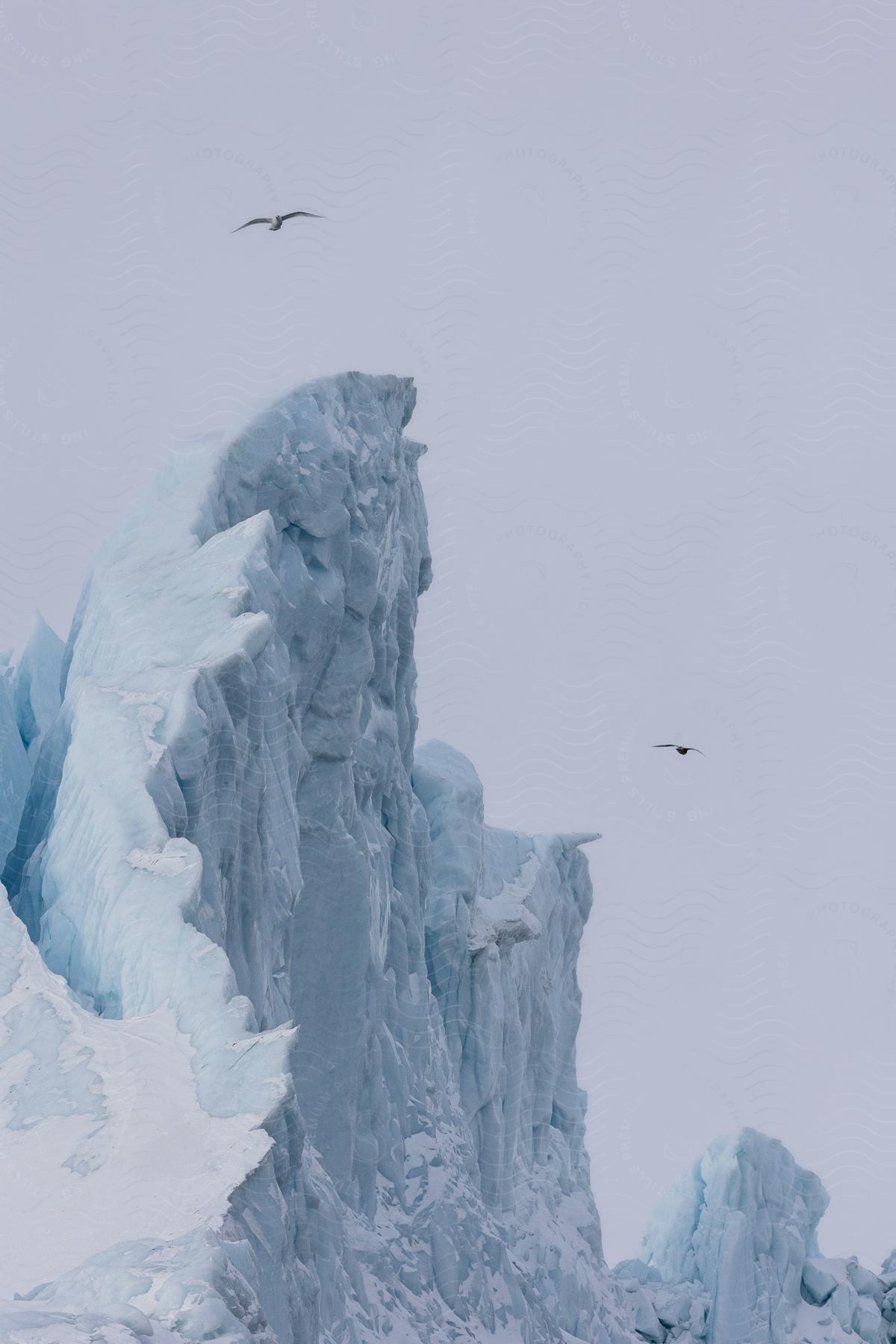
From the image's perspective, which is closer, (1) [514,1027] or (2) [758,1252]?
(1) [514,1027]

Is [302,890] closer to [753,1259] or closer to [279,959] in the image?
[279,959]

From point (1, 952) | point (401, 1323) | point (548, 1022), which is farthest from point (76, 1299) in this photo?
point (548, 1022)

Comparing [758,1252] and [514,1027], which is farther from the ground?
[514,1027]

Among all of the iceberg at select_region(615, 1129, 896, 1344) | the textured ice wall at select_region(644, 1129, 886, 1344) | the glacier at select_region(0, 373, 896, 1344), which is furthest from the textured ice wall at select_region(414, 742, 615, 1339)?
the textured ice wall at select_region(644, 1129, 886, 1344)

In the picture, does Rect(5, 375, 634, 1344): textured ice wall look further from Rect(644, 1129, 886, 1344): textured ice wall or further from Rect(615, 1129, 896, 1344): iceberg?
Rect(644, 1129, 886, 1344): textured ice wall

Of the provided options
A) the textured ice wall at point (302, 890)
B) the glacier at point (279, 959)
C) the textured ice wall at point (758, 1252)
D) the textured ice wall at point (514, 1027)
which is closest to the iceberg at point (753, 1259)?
the textured ice wall at point (758, 1252)

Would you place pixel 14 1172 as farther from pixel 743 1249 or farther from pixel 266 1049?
pixel 743 1249

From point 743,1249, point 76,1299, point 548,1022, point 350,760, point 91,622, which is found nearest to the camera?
point 76,1299

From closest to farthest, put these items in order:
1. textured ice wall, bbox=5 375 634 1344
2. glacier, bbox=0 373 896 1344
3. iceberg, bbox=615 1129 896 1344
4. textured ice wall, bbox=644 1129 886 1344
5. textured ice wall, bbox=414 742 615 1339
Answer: glacier, bbox=0 373 896 1344, textured ice wall, bbox=5 375 634 1344, textured ice wall, bbox=414 742 615 1339, iceberg, bbox=615 1129 896 1344, textured ice wall, bbox=644 1129 886 1344

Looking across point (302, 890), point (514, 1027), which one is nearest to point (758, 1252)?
point (514, 1027)
